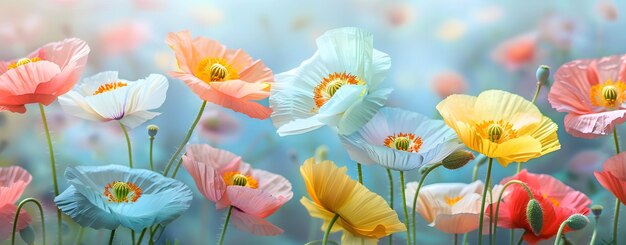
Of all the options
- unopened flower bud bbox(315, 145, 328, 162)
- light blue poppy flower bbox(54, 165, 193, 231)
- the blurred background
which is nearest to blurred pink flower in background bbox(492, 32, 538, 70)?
the blurred background

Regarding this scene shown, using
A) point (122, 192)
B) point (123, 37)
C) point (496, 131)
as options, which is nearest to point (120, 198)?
point (122, 192)

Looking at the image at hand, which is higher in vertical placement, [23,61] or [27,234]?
[23,61]

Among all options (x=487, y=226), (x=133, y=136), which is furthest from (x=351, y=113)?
(x=133, y=136)

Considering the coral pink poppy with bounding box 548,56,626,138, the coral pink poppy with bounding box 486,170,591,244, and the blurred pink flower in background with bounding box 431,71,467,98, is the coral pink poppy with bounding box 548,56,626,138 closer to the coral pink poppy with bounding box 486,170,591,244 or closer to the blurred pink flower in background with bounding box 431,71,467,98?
the coral pink poppy with bounding box 486,170,591,244

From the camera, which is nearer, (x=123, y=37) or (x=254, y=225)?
(x=254, y=225)

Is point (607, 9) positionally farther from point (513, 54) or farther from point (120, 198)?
point (120, 198)

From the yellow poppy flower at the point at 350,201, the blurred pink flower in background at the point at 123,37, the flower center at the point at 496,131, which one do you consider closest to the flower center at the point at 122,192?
the yellow poppy flower at the point at 350,201

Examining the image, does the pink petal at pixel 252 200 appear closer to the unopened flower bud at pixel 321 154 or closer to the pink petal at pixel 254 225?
the pink petal at pixel 254 225
